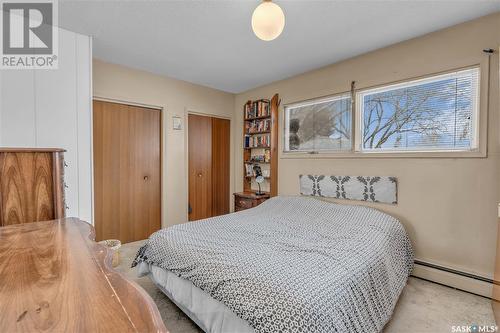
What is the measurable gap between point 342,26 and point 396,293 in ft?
7.43

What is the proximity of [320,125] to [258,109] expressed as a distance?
1150 mm

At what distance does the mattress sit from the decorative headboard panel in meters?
2.02

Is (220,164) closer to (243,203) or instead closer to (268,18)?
(243,203)

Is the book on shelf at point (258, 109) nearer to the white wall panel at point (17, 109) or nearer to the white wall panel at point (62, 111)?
the white wall panel at point (62, 111)

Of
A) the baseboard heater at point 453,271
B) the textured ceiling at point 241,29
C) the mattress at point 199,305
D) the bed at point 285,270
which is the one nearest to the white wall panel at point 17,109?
the textured ceiling at point 241,29

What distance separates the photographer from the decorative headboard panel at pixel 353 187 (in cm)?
256

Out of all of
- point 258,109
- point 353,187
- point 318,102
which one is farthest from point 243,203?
point 318,102

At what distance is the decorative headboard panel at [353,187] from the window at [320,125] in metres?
0.39

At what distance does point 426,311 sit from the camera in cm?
185

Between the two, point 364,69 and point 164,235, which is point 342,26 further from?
point 164,235

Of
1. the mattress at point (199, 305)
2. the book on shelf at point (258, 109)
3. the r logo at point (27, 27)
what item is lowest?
the mattress at point (199, 305)

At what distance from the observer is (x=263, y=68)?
3195mm

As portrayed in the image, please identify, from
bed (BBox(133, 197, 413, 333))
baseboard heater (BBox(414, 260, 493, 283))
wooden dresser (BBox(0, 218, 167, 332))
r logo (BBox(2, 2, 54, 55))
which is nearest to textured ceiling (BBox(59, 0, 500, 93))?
r logo (BBox(2, 2, 54, 55))

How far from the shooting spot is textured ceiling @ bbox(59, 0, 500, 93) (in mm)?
1907
